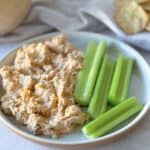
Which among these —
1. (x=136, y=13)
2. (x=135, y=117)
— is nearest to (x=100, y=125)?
(x=135, y=117)

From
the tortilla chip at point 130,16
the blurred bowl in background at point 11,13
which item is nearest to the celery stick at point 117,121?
the tortilla chip at point 130,16

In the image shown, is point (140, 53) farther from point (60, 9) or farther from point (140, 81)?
point (60, 9)

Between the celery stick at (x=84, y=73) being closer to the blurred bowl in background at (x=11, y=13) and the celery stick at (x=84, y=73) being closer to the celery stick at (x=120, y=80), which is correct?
the celery stick at (x=120, y=80)

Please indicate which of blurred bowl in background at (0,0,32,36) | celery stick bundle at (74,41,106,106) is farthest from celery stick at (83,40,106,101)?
blurred bowl in background at (0,0,32,36)

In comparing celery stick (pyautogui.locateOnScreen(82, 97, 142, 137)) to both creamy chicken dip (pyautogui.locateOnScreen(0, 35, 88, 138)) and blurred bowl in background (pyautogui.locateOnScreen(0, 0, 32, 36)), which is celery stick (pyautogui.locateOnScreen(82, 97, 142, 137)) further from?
blurred bowl in background (pyautogui.locateOnScreen(0, 0, 32, 36))

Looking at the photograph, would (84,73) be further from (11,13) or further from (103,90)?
(11,13)

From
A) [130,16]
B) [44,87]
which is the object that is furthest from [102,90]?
[130,16]

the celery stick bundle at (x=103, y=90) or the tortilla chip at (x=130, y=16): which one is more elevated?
the tortilla chip at (x=130, y=16)
